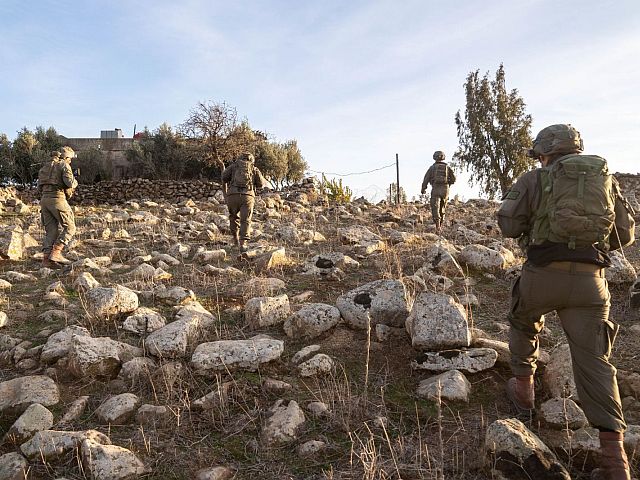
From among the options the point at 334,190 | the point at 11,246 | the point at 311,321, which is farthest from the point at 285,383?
the point at 334,190

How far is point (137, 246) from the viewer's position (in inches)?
313

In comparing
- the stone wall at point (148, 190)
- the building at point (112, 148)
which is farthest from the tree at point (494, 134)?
the building at point (112, 148)

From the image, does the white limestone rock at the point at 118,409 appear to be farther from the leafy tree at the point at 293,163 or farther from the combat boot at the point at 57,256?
the leafy tree at the point at 293,163

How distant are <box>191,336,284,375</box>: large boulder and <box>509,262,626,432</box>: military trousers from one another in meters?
1.78

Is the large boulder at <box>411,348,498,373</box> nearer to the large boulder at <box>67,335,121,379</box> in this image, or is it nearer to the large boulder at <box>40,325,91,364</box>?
the large boulder at <box>67,335,121,379</box>

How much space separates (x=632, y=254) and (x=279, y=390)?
641cm

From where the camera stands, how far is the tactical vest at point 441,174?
9.45 metres

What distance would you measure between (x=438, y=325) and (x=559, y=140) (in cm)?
153

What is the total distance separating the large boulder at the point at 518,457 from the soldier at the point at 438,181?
7.27 meters

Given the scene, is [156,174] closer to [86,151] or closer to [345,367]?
[86,151]

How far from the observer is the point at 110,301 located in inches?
161

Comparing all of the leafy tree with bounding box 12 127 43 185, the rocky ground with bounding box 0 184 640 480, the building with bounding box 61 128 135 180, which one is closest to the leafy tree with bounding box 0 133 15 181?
the leafy tree with bounding box 12 127 43 185

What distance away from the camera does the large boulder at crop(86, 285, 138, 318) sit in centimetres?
404

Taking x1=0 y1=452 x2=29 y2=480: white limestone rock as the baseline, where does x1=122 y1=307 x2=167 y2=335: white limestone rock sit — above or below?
above
